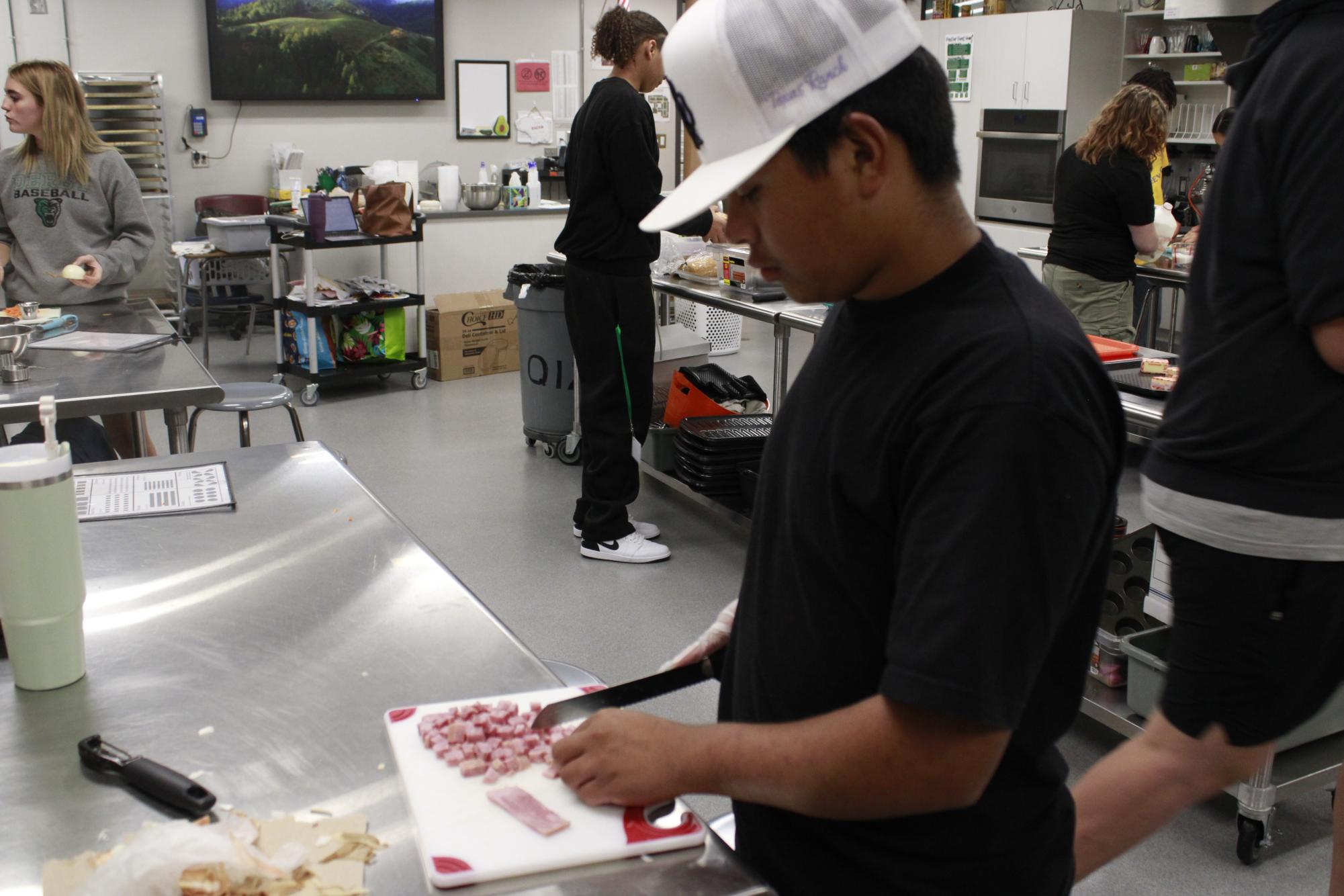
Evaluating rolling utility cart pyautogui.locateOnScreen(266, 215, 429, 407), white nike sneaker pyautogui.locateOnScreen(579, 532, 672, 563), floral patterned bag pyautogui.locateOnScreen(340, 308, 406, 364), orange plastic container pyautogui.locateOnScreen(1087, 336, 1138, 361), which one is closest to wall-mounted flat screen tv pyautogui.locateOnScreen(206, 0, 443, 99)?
rolling utility cart pyautogui.locateOnScreen(266, 215, 429, 407)

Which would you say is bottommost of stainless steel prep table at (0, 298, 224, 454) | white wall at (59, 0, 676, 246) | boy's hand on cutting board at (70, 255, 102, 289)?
stainless steel prep table at (0, 298, 224, 454)

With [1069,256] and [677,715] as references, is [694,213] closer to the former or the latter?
[677,715]

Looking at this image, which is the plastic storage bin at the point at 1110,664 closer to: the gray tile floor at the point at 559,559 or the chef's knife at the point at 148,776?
the gray tile floor at the point at 559,559

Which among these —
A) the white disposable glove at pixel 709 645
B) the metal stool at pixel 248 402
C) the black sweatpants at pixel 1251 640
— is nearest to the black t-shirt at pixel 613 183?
the metal stool at pixel 248 402

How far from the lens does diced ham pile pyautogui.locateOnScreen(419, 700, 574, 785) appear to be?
3.41ft

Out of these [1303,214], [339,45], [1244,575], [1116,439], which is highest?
[339,45]

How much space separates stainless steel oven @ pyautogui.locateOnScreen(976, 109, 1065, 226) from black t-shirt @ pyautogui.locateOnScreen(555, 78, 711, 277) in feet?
13.5

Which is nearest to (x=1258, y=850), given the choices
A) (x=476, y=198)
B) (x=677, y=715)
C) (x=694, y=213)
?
(x=677, y=715)

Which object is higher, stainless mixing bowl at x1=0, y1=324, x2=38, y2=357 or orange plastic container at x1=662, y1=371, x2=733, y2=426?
stainless mixing bowl at x1=0, y1=324, x2=38, y2=357

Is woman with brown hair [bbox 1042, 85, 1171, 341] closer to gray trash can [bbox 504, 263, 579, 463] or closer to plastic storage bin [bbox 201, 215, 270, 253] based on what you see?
gray trash can [bbox 504, 263, 579, 463]

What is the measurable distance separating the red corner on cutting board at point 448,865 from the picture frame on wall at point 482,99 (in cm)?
796

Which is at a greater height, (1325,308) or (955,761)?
(1325,308)

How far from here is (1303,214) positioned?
1.49 m

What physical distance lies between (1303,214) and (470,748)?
4.01 feet
